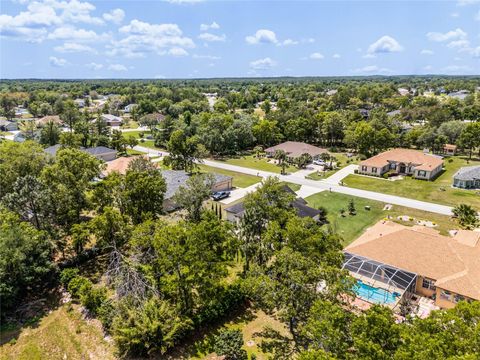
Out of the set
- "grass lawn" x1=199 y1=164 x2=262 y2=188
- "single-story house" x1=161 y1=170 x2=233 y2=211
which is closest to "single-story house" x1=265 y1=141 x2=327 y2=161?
"grass lawn" x1=199 y1=164 x2=262 y2=188

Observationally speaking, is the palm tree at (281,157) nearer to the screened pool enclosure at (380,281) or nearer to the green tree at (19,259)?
the screened pool enclosure at (380,281)

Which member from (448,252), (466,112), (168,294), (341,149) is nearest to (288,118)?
(341,149)

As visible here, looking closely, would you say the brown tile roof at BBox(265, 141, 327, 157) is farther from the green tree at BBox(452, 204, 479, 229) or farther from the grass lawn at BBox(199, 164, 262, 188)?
the green tree at BBox(452, 204, 479, 229)

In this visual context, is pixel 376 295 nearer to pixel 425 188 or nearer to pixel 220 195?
pixel 220 195

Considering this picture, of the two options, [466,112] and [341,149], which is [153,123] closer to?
[341,149]

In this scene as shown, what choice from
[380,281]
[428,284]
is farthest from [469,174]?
[380,281]

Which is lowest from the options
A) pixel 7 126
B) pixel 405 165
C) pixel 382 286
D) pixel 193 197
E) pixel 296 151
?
pixel 382 286
